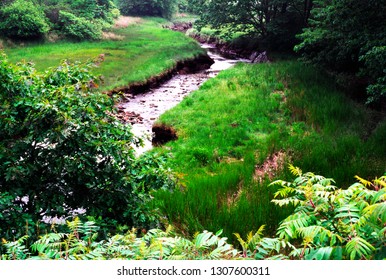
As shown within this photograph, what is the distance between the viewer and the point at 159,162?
5402 millimetres

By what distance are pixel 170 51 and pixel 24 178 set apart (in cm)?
2835

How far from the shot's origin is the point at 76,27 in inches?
1351

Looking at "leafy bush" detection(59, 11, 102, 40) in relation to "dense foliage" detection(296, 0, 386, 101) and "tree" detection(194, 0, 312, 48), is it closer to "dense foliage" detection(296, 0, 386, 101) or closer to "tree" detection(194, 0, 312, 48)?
"tree" detection(194, 0, 312, 48)

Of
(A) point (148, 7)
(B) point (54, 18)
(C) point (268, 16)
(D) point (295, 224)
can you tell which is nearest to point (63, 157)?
(D) point (295, 224)

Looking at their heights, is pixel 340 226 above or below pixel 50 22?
below

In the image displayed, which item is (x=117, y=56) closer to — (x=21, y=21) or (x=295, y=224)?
(x=21, y=21)

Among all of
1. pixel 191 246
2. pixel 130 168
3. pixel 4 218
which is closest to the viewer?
pixel 191 246

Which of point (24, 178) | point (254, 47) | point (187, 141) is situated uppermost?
point (254, 47)

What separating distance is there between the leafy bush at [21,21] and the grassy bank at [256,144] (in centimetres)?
2093

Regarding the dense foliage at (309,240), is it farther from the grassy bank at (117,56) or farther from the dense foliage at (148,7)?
the dense foliage at (148,7)

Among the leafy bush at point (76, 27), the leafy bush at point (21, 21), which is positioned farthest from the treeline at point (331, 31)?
the leafy bush at point (21, 21)
